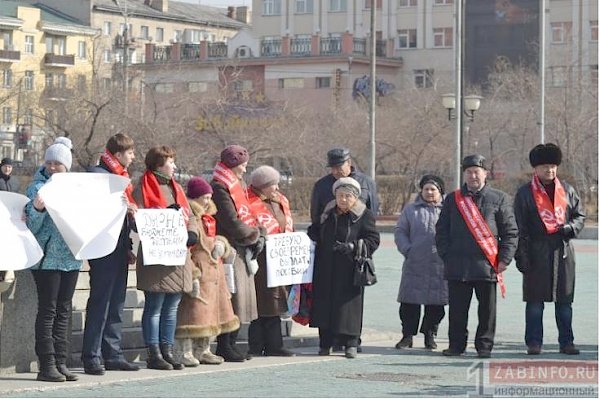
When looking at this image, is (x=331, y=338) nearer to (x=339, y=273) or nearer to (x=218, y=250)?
A: (x=339, y=273)

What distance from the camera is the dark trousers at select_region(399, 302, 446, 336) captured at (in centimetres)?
1471

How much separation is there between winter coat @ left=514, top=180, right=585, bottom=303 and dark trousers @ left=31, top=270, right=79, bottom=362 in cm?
475

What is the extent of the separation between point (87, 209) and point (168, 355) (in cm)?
154

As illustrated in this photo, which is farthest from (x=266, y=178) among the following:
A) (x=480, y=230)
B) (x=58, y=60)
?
(x=58, y=60)

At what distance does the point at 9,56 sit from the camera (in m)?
107

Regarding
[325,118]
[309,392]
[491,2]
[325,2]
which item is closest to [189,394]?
[309,392]

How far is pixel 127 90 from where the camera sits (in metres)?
53.2

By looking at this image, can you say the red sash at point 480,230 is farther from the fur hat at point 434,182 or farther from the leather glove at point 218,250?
the leather glove at point 218,250

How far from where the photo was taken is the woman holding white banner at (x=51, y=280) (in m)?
11.5

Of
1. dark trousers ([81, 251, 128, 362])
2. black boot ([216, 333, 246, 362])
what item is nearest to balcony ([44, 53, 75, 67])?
black boot ([216, 333, 246, 362])

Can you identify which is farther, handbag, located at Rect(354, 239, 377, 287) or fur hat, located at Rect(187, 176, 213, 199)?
handbag, located at Rect(354, 239, 377, 287)

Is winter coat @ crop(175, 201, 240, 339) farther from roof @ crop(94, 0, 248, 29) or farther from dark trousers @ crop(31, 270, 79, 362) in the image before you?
roof @ crop(94, 0, 248, 29)

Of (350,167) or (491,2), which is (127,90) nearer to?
(350,167)

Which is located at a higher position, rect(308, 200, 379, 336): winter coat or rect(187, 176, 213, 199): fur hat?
rect(187, 176, 213, 199): fur hat
